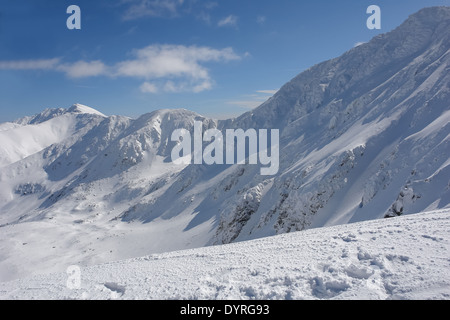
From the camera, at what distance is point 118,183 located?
3317 inches

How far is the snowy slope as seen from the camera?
236 inches

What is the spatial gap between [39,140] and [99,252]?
189 m

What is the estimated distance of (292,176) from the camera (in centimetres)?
3416

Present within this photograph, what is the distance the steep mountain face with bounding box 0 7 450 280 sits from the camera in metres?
23.3

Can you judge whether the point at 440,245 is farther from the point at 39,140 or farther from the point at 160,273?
the point at 39,140

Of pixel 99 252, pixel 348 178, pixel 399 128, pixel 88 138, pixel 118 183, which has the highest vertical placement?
pixel 88 138

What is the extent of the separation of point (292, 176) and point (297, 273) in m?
28.3

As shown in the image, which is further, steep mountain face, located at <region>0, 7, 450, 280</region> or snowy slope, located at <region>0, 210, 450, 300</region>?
steep mountain face, located at <region>0, 7, 450, 280</region>

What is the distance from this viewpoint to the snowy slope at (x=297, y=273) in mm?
5996

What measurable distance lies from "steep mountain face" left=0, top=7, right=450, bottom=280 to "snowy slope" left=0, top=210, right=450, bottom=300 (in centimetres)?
964

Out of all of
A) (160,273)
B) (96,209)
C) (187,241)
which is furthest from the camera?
(96,209)

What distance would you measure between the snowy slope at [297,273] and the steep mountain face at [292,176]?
31.6ft

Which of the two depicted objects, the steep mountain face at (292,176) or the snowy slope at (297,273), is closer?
the snowy slope at (297,273)
